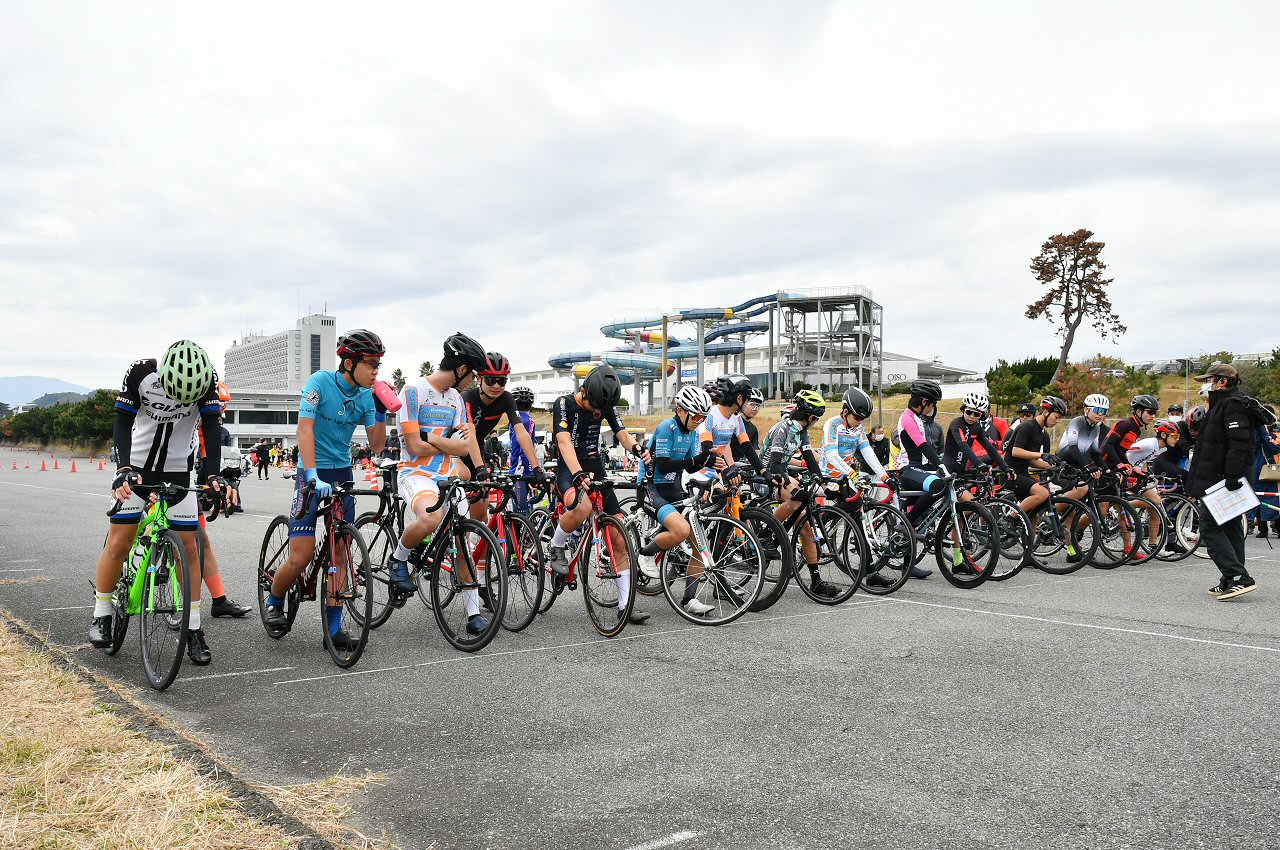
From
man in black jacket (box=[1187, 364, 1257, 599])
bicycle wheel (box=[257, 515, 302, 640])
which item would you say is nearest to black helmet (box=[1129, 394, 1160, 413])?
man in black jacket (box=[1187, 364, 1257, 599])

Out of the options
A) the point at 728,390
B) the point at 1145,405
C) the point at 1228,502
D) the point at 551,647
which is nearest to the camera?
the point at 551,647

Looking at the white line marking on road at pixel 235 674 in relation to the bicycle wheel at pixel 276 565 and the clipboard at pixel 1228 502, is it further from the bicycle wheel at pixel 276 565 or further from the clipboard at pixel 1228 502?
the clipboard at pixel 1228 502

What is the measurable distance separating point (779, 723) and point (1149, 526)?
8.68 metres

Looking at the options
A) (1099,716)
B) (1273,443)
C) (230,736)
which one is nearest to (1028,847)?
(1099,716)

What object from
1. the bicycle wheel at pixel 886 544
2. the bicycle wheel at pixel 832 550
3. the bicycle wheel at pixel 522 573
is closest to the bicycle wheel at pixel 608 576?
the bicycle wheel at pixel 522 573

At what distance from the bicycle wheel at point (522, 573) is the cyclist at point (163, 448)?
1.98 metres

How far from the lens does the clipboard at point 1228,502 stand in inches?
328

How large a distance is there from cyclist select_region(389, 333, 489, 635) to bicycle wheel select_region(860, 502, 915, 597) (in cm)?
380

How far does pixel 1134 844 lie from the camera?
3154 millimetres

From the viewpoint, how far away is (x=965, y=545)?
29.2ft

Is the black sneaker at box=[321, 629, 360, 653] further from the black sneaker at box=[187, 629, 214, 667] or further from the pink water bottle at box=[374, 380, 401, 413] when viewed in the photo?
the pink water bottle at box=[374, 380, 401, 413]

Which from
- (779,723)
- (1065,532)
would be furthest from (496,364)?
(1065,532)

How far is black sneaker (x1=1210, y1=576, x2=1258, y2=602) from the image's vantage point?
8.19 metres

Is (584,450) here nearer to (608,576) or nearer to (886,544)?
(608,576)
